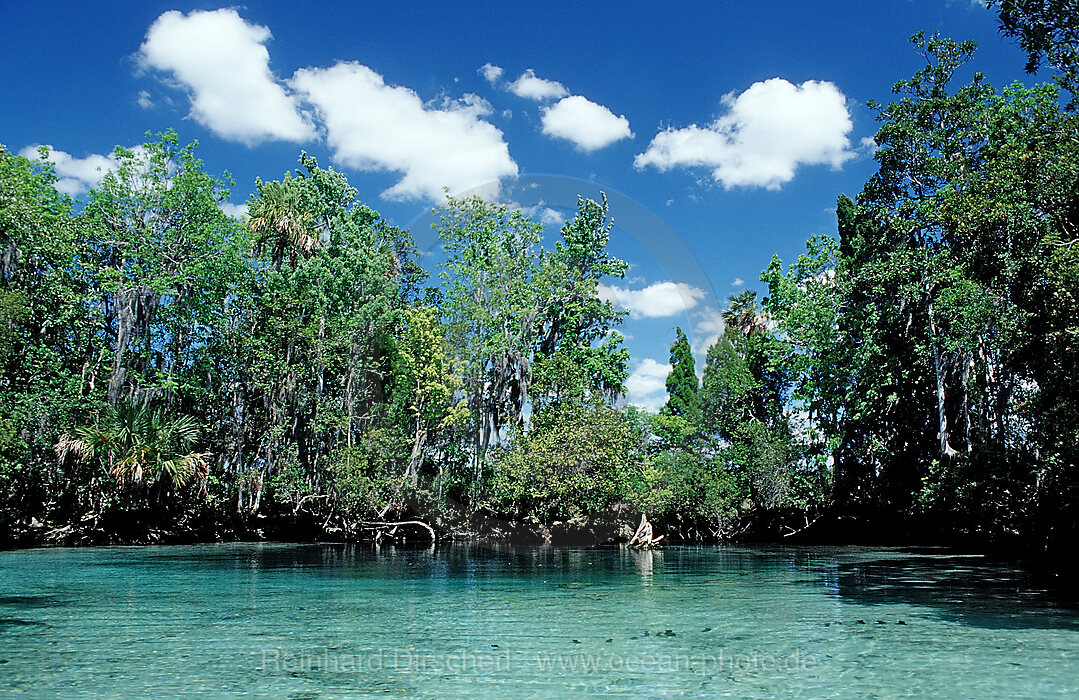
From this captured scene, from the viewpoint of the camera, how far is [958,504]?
22.6 meters

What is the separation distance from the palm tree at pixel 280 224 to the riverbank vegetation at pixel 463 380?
0.11 m

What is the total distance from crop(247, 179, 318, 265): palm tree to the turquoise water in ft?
55.5

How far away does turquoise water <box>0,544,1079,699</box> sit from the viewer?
5914 mm

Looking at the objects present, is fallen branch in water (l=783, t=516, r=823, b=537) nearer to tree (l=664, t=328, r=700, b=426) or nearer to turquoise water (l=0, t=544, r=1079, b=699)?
tree (l=664, t=328, r=700, b=426)

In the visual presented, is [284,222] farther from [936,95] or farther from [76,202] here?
[936,95]

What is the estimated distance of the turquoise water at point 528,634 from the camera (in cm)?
591

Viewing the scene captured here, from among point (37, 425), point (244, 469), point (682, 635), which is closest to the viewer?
point (682, 635)

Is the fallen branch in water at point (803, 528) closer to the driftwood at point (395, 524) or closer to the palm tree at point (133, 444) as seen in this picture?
the driftwood at point (395, 524)

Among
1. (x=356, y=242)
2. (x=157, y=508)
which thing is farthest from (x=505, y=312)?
(x=157, y=508)

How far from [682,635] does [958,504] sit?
18.4 m

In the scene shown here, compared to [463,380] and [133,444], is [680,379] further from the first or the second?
[133,444]

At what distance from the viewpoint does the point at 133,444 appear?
2141 centimetres

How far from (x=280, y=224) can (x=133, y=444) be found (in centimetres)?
1152

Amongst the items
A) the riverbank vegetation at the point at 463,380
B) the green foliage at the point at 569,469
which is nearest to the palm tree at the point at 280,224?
the riverbank vegetation at the point at 463,380
